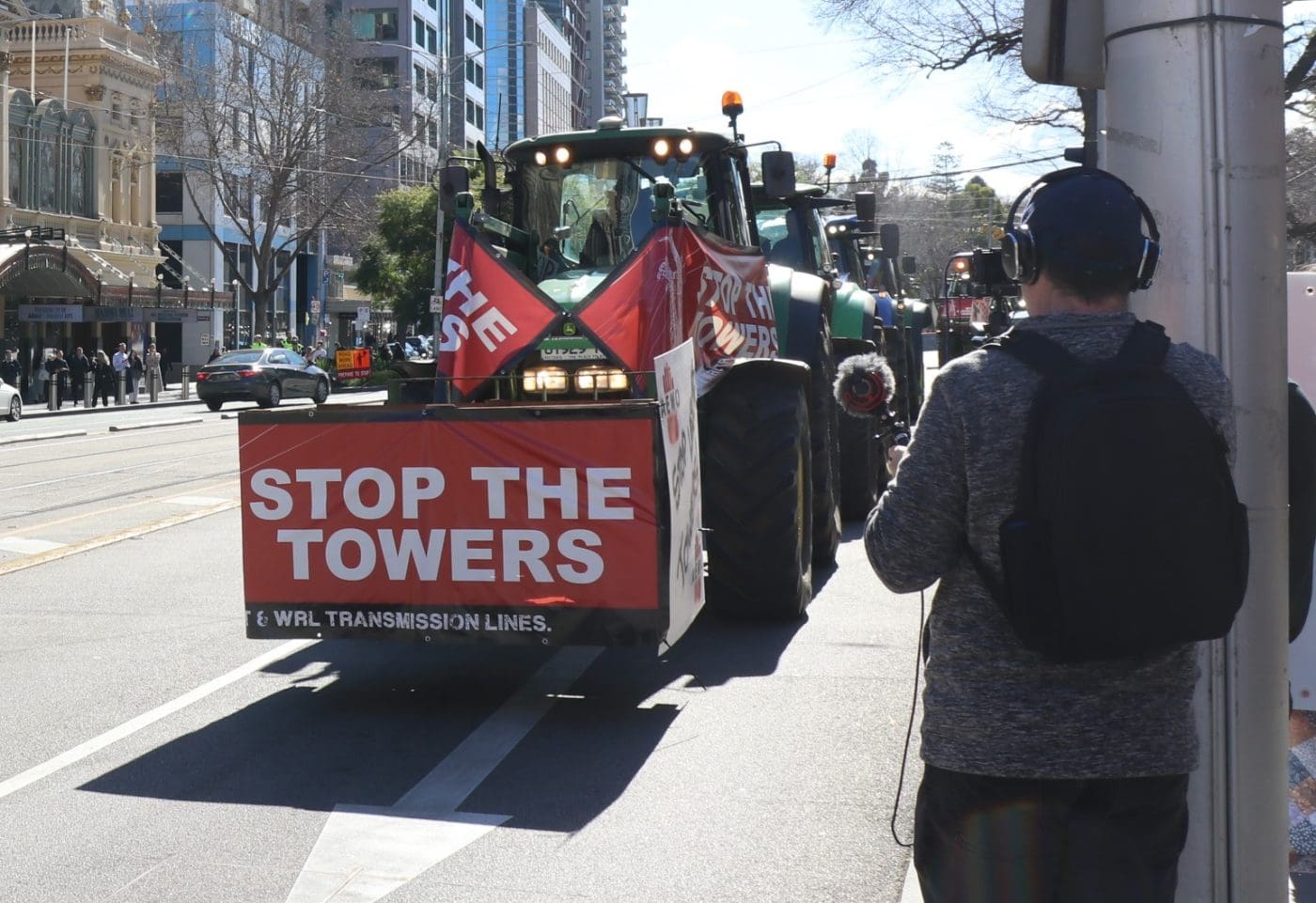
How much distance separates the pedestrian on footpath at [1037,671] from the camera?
2.73m

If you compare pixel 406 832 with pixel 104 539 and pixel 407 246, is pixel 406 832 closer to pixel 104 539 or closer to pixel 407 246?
pixel 104 539

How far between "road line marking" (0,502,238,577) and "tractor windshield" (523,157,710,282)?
476cm

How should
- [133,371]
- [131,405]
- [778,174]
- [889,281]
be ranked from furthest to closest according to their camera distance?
[133,371] < [131,405] < [889,281] < [778,174]

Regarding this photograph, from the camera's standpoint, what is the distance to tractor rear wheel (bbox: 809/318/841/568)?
402 inches

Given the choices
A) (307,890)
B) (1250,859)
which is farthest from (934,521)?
(307,890)

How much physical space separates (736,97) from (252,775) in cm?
590

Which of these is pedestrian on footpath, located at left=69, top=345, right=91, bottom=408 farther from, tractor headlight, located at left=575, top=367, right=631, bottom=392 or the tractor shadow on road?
tractor headlight, located at left=575, top=367, right=631, bottom=392

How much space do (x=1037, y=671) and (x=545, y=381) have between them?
224 inches

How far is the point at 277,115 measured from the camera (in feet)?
165

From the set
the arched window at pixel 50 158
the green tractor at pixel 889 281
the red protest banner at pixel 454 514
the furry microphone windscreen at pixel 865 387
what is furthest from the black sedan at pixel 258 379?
the furry microphone windscreen at pixel 865 387

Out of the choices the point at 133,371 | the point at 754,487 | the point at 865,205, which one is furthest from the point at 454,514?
the point at 133,371

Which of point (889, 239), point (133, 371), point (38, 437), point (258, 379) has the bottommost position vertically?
point (38, 437)

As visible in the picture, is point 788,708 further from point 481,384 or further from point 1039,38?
point 1039,38

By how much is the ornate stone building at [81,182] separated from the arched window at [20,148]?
36mm
